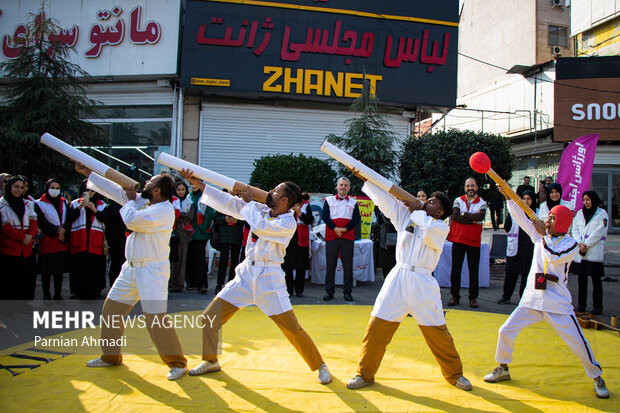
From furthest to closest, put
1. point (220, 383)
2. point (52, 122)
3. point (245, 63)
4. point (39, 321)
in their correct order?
1. point (245, 63)
2. point (52, 122)
3. point (39, 321)
4. point (220, 383)

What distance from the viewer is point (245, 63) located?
14492 mm

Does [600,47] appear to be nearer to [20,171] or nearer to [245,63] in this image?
[245,63]

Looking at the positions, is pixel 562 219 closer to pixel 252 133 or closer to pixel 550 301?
pixel 550 301

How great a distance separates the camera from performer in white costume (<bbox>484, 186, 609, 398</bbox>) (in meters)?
3.94

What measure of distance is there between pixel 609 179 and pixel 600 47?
565cm

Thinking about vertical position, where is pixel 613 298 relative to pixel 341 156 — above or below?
below

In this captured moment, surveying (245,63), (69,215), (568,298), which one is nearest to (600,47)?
(245,63)

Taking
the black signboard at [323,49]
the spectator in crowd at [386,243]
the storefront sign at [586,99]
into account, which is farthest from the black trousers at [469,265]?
the storefront sign at [586,99]

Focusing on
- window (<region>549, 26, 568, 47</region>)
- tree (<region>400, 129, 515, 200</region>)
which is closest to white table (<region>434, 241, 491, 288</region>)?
tree (<region>400, 129, 515, 200</region>)

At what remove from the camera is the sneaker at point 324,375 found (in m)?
3.92

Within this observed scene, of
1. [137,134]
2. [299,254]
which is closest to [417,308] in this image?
[299,254]

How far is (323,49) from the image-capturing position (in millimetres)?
14844

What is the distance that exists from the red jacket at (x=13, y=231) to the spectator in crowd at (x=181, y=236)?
2.17 meters

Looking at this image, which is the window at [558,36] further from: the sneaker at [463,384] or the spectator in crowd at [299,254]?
the sneaker at [463,384]
